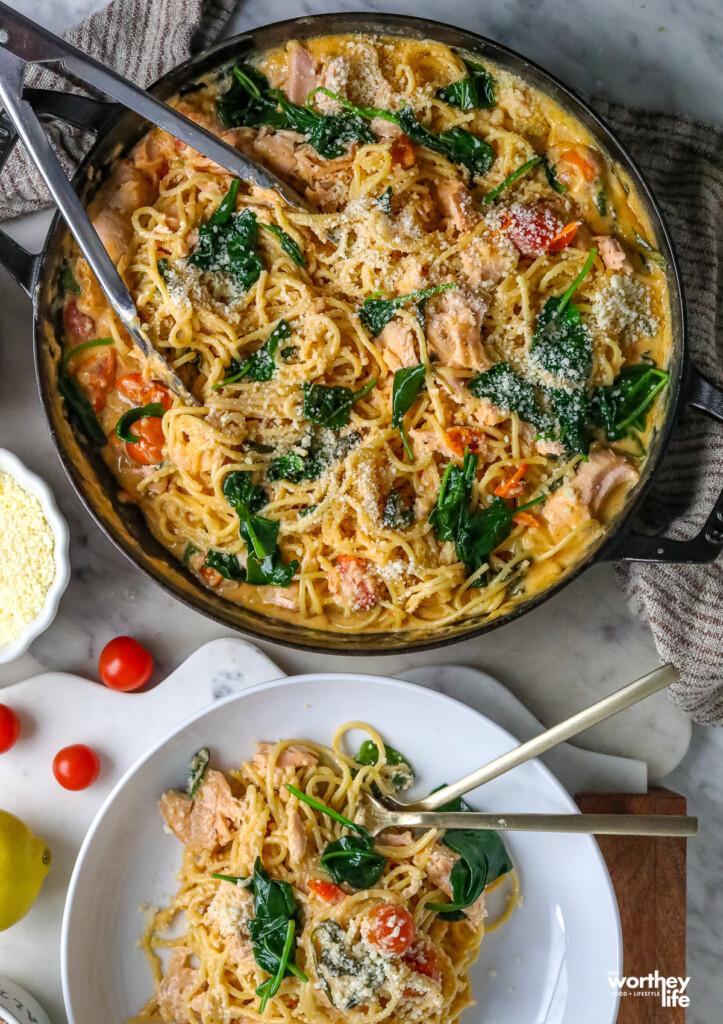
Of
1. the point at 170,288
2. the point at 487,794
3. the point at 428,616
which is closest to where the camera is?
the point at 170,288

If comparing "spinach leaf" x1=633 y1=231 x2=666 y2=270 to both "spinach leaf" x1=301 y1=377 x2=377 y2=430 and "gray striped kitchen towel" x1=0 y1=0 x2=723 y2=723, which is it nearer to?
"gray striped kitchen towel" x1=0 y1=0 x2=723 y2=723

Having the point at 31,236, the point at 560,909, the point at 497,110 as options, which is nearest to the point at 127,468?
the point at 31,236

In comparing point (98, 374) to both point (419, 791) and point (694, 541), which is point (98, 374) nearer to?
point (419, 791)

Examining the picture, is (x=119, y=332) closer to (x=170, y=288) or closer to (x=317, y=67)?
(x=170, y=288)

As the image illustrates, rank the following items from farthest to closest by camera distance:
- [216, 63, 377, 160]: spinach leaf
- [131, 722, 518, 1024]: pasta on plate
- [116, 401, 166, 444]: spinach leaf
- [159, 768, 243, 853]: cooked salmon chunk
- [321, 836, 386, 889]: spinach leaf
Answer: [159, 768, 243, 853]: cooked salmon chunk → [321, 836, 386, 889]: spinach leaf → [131, 722, 518, 1024]: pasta on plate → [116, 401, 166, 444]: spinach leaf → [216, 63, 377, 160]: spinach leaf

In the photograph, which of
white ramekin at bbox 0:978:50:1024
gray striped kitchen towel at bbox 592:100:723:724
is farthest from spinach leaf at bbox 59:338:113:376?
white ramekin at bbox 0:978:50:1024
